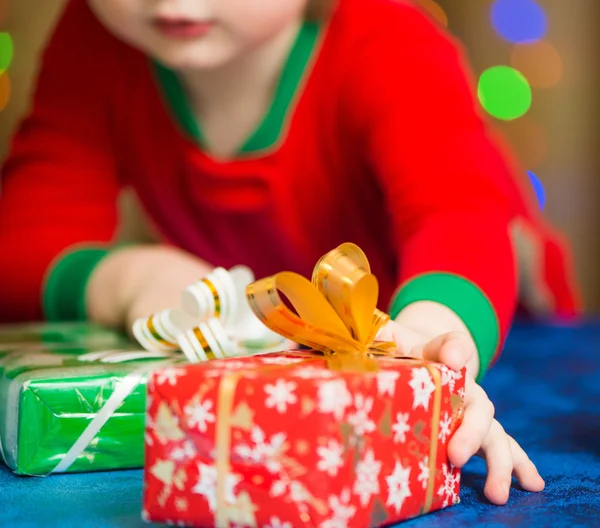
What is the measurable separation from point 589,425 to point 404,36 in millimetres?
511

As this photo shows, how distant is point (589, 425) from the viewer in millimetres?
750

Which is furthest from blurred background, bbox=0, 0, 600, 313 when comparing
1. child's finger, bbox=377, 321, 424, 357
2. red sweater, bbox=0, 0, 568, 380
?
child's finger, bbox=377, 321, 424, 357

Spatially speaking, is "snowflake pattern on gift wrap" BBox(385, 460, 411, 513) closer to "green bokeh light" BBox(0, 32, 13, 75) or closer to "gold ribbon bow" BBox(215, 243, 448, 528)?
"gold ribbon bow" BBox(215, 243, 448, 528)

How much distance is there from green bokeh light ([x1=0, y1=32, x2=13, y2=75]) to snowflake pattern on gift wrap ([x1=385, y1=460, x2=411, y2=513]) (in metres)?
Answer: 2.02

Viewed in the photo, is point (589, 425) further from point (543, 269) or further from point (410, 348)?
point (543, 269)

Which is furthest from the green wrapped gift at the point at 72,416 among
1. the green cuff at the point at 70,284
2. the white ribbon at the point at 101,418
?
the green cuff at the point at 70,284

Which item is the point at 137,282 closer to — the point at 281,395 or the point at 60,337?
the point at 60,337

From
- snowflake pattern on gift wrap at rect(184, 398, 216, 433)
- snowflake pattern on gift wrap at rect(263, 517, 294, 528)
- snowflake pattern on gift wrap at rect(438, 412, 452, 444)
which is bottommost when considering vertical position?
snowflake pattern on gift wrap at rect(263, 517, 294, 528)

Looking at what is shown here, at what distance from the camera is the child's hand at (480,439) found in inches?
20.4

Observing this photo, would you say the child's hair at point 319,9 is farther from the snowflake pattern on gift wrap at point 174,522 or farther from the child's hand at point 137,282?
the snowflake pattern on gift wrap at point 174,522

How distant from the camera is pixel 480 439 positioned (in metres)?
0.53

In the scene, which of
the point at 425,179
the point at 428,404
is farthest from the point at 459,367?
the point at 425,179

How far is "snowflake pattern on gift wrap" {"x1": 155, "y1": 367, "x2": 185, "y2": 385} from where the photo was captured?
45 centimetres

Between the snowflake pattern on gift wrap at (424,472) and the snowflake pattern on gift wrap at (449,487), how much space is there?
0.06 feet
